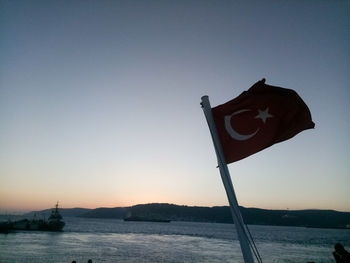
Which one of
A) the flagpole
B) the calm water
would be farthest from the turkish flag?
the calm water

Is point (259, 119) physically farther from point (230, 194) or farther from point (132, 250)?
point (132, 250)

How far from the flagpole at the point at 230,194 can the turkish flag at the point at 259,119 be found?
A: 1.81ft

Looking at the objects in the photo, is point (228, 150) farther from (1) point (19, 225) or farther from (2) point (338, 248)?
(1) point (19, 225)

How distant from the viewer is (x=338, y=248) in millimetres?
5863

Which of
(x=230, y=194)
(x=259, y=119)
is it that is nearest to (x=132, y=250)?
(x=259, y=119)

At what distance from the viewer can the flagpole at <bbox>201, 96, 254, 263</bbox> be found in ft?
11.3

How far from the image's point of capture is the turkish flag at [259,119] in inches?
186

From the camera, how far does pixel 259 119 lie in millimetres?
5012

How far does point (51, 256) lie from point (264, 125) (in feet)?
131

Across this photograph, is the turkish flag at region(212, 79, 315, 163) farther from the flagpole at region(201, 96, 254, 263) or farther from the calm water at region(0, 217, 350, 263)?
the calm water at region(0, 217, 350, 263)

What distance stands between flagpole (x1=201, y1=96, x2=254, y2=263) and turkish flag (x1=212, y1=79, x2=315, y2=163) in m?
0.55

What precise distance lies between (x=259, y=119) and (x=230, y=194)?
1.97m

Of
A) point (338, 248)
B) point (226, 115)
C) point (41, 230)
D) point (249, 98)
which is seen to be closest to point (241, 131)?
point (226, 115)

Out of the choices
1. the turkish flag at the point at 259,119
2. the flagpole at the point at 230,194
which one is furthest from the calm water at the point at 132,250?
the flagpole at the point at 230,194
